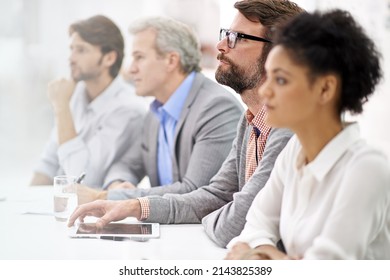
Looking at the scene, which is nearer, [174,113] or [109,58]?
[174,113]

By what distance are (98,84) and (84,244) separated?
5.58ft

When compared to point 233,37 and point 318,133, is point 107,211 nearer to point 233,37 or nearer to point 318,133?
point 233,37

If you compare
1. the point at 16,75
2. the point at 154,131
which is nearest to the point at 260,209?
the point at 154,131

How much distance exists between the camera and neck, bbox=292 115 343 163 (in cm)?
117

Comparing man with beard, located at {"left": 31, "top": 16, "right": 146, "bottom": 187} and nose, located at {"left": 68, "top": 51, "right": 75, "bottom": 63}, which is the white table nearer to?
man with beard, located at {"left": 31, "top": 16, "right": 146, "bottom": 187}

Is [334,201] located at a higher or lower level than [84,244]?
higher

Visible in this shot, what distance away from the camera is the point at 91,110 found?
10.1ft

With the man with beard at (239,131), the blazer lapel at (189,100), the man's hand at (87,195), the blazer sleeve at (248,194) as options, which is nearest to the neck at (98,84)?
the blazer lapel at (189,100)

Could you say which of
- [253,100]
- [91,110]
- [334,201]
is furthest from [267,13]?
[91,110]

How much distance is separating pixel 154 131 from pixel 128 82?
0.75 meters

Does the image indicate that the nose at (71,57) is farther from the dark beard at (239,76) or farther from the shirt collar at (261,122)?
the shirt collar at (261,122)

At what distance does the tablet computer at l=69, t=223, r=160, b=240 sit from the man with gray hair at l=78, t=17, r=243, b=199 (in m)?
0.48

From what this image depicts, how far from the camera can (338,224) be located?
109 cm

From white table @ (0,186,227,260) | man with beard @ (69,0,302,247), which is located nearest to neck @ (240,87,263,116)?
man with beard @ (69,0,302,247)
